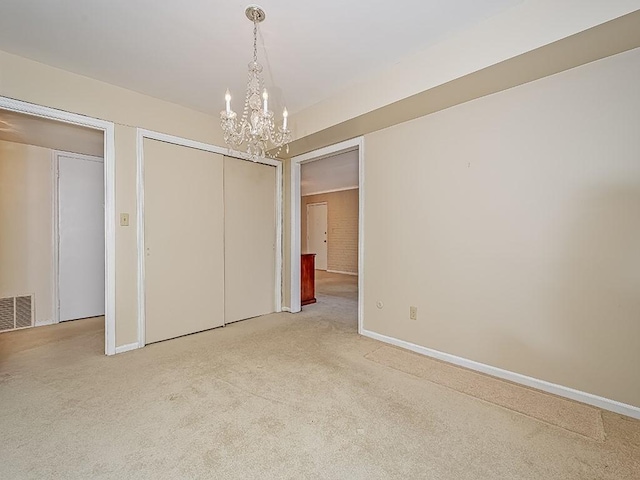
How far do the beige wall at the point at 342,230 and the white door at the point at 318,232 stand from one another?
0.56 ft

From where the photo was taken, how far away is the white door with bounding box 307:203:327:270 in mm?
9469

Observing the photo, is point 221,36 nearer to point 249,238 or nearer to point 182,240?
point 182,240

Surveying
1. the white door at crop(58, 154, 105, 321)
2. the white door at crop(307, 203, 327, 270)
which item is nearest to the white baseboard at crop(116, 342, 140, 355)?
the white door at crop(58, 154, 105, 321)

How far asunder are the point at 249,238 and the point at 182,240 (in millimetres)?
921

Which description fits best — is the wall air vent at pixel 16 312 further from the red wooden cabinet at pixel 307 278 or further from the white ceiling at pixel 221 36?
the red wooden cabinet at pixel 307 278

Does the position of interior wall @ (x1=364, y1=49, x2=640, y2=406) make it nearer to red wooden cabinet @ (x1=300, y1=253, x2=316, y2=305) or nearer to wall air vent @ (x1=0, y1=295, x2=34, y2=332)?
red wooden cabinet @ (x1=300, y1=253, x2=316, y2=305)

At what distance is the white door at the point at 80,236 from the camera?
4.01 metres

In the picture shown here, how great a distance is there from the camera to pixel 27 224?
12.3 feet

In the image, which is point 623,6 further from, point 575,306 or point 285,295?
point 285,295

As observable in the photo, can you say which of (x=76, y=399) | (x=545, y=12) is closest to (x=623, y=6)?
(x=545, y=12)

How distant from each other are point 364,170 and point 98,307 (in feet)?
13.9

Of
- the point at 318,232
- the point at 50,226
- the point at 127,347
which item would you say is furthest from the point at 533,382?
the point at 318,232

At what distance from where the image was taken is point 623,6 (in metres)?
1.55

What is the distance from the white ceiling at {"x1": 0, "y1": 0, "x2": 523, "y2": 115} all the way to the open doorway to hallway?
113 centimetres
